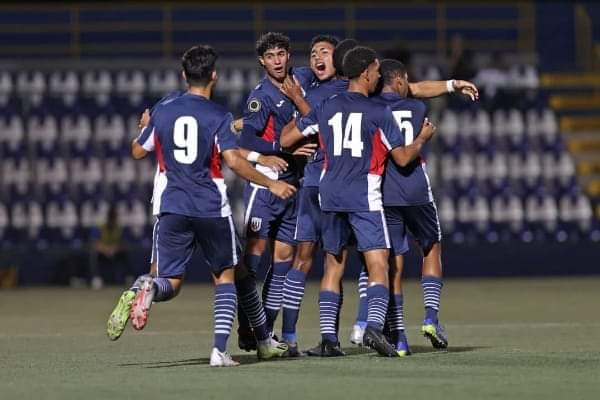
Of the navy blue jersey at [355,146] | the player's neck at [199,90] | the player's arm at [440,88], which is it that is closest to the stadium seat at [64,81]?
the player's arm at [440,88]

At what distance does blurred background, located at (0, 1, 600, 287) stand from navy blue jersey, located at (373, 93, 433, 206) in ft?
38.7

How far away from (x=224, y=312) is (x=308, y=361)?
0.76m

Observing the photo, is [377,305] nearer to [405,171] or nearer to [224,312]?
[224,312]

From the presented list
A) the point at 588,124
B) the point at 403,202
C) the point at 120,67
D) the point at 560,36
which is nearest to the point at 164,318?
the point at 403,202

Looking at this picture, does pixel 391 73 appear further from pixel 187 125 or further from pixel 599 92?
pixel 599 92

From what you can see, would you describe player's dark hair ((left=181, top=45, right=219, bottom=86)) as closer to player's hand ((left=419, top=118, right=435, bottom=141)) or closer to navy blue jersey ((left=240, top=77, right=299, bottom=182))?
navy blue jersey ((left=240, top=77, right=299, bottom=182))

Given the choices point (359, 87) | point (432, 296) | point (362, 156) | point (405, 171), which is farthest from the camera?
point (432, 296)

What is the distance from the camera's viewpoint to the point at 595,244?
75.0 ft

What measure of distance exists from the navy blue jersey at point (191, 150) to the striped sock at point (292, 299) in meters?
1.07

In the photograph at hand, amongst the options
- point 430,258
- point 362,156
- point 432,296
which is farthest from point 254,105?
point 432,296

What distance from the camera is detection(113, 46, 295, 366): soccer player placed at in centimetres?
939

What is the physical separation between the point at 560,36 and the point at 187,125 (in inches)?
760

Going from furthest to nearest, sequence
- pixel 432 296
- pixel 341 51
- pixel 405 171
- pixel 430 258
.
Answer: pixel 430 258
pixel 432 296
pixel 405 171
pixel 341 51

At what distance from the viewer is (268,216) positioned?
10.5 metres
